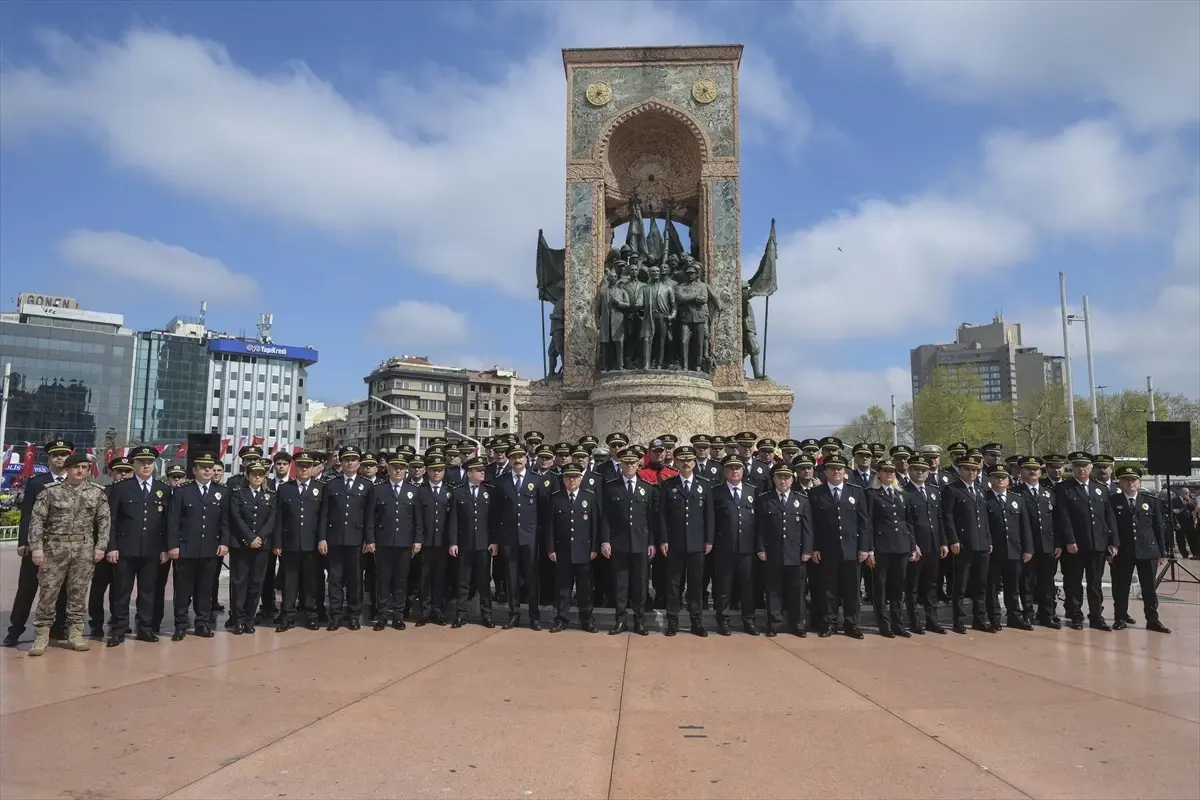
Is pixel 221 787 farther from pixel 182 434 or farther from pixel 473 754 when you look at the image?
pixel 182 434

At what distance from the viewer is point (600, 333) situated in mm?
16875

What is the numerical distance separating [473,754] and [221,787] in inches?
47.2

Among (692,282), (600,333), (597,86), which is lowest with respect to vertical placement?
(600,333)

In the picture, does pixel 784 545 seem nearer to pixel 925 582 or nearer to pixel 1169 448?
pixel 925 582

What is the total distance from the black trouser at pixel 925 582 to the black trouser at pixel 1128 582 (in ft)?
7.14

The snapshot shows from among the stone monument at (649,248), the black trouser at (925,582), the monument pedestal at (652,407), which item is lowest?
the black trouser at (925,582)

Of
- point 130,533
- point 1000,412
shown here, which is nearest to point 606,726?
point 130,533

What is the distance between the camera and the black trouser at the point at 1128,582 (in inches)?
326

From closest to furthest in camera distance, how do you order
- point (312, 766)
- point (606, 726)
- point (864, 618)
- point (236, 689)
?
point (312, 766)
point (606, 726)
point (236, 689)
point (864, 618)

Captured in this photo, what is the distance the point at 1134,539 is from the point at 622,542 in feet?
18.5

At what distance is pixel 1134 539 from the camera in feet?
27.9

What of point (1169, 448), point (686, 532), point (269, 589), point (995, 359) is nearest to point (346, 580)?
point (269, 589)

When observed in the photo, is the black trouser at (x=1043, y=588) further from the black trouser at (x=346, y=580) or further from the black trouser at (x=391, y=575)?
the black trouser at (x=346, y=580)

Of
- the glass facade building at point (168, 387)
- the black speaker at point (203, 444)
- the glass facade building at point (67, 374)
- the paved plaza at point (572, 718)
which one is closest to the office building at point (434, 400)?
the glass facade building at point (168, 387)
